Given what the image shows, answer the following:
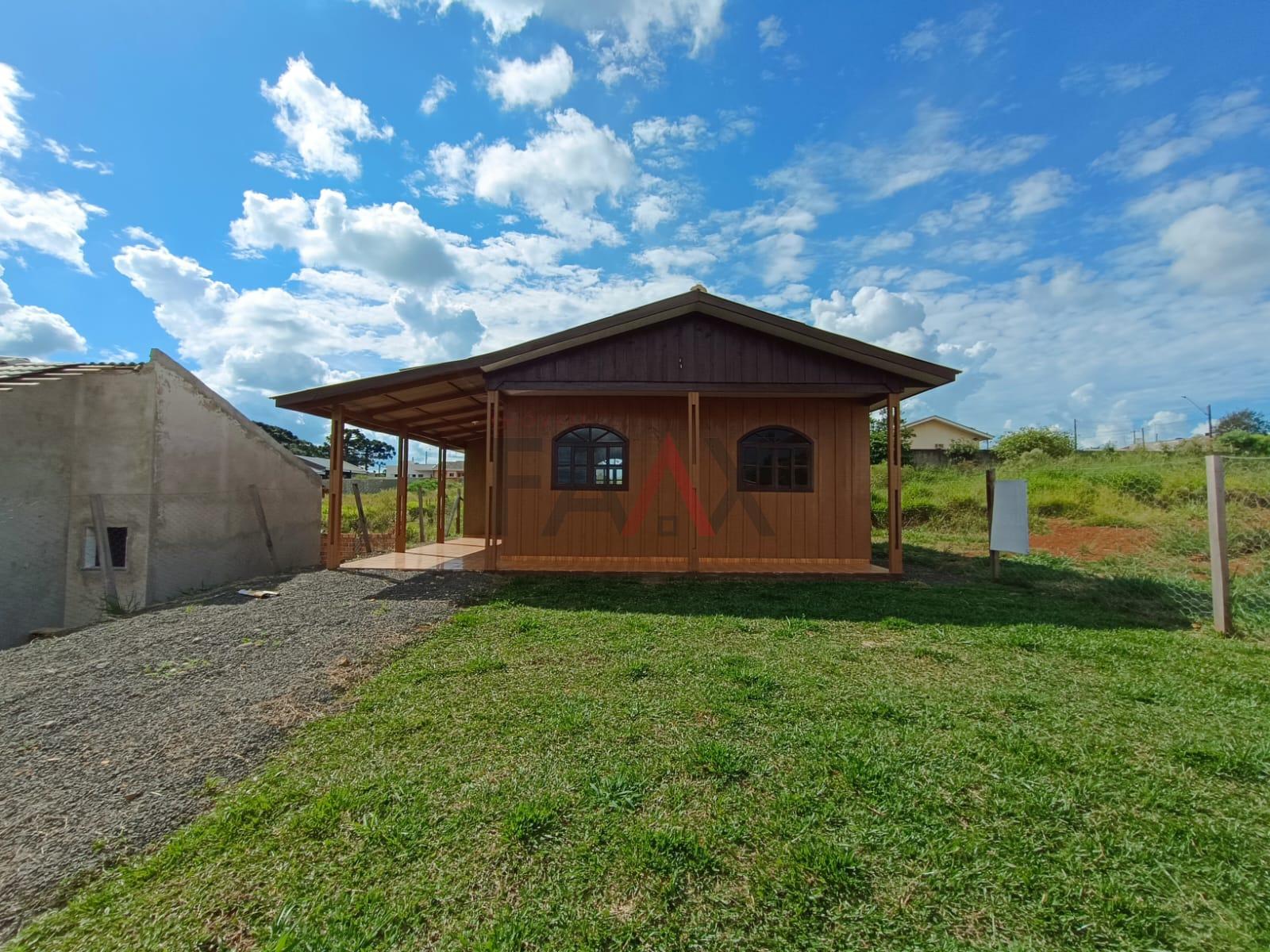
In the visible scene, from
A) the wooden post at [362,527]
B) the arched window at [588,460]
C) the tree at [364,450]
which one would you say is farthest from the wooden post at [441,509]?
the tree at [364,450]

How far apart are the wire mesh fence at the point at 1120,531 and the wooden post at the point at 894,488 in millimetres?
1448

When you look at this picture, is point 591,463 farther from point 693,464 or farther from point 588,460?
point 693,464

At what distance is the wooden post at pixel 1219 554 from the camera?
476 centimetres

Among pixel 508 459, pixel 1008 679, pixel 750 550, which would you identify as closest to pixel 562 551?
pixel 508 459

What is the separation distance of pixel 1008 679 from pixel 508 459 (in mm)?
6793

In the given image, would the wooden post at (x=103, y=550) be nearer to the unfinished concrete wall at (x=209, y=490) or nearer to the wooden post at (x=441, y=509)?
the unfinished concrete wall at (x=209, y=490)

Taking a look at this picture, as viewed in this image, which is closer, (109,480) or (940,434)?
(109,480)

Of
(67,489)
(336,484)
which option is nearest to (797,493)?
(336,484)

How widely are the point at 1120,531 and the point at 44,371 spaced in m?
17.2

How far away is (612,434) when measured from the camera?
8555 millimetres

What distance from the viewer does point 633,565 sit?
822cm

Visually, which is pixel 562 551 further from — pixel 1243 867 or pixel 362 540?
pixel 1243 867

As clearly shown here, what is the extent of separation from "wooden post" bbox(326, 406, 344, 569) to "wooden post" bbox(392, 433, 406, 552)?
7.17 feet

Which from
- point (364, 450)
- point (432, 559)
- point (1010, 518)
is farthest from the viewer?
point (364, 450)
